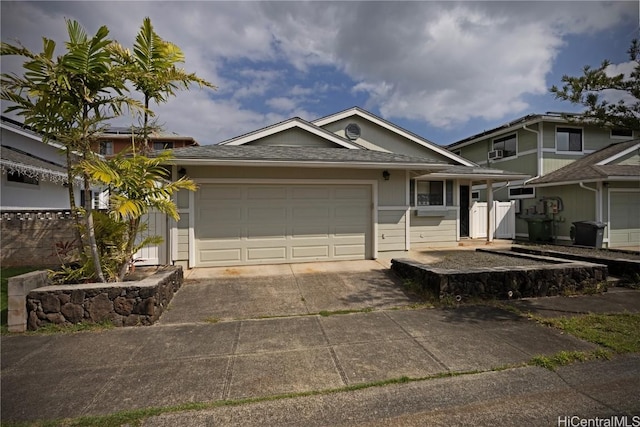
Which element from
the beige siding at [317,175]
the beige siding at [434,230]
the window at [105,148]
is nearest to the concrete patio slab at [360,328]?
the beige siding at [317,175]

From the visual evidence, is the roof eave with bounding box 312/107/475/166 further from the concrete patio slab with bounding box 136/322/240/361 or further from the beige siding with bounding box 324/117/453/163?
the concrete patio slab with bounding box 136/322/240/361

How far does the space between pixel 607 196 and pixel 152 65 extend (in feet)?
50.4

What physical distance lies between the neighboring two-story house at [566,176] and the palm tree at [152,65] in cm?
1374

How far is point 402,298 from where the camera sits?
550cm

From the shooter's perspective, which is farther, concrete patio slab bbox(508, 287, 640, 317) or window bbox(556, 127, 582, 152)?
window bbox(556, 127, 582, 152)

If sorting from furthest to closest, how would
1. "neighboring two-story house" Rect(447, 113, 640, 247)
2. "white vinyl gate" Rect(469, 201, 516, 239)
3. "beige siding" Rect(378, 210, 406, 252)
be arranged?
1. "white vinyl gate" Rect(469, 201, 516, 239)
2. "neighboring two-story house" Rect(447, 113, 640, 247)
3. "beige siding" Rect(378, 210, 406, 252)

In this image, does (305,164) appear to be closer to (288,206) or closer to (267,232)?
(288,206)

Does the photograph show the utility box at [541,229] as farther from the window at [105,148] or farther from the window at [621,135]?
the window at [105,148]

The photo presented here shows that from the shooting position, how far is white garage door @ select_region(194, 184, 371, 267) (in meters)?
7.48

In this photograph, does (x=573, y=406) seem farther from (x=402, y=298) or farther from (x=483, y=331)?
(x=402, y=298)

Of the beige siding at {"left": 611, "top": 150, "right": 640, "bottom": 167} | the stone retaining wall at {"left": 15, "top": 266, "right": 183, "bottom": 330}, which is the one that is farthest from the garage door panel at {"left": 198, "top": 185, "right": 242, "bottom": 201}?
the beige siding at {"left": 611, "top": 150, "right": 640, "bottom": 167}

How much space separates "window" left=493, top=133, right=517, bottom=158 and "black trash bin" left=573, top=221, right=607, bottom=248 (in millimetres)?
5568

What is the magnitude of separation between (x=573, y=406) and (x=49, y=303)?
628 centimetres

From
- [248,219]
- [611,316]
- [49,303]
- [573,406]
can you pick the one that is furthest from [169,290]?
[611,316]
